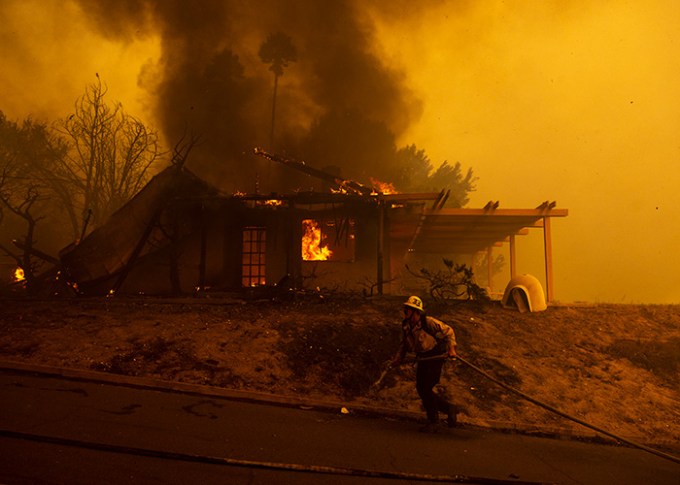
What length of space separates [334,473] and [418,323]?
2269mm

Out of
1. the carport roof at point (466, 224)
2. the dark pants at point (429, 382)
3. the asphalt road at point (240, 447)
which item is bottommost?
the asphalt road at point (240, 447)

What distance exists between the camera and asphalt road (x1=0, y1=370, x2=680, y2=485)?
380 cm

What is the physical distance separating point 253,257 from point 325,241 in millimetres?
2465

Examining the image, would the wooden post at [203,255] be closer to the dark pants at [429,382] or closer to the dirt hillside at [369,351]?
the dirt hillside at [369,351]

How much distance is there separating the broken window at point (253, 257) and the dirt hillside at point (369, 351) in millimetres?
4072

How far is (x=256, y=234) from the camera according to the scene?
15250 mm

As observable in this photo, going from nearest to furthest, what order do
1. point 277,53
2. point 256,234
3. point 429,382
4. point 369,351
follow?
point 429,382
point 369,351
point 256,234
point 277,53

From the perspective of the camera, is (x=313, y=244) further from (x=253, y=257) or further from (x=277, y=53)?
(x=277, y=53)

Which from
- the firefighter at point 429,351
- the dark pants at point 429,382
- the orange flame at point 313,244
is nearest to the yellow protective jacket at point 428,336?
the firefighter at point 429,351

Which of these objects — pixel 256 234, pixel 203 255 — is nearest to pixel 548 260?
pixel 256 234

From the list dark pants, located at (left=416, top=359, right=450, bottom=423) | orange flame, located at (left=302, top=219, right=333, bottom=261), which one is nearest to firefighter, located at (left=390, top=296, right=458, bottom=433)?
dark pants, located at (left=416, top=359, right=450, bottom=423)

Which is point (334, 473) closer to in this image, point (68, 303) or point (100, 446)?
point (100, 446)

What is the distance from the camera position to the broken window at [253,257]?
595 inches

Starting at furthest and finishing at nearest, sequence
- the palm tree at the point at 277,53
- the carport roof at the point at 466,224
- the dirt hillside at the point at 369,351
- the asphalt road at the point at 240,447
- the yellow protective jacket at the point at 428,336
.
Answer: the palm tree at the point at 277,53, the carport roof at the point at 466,224, the dirt hillside at the point at 369,351, the yellow protective jacket at the point at 428,336, the asphalt road at the point at 240,447
